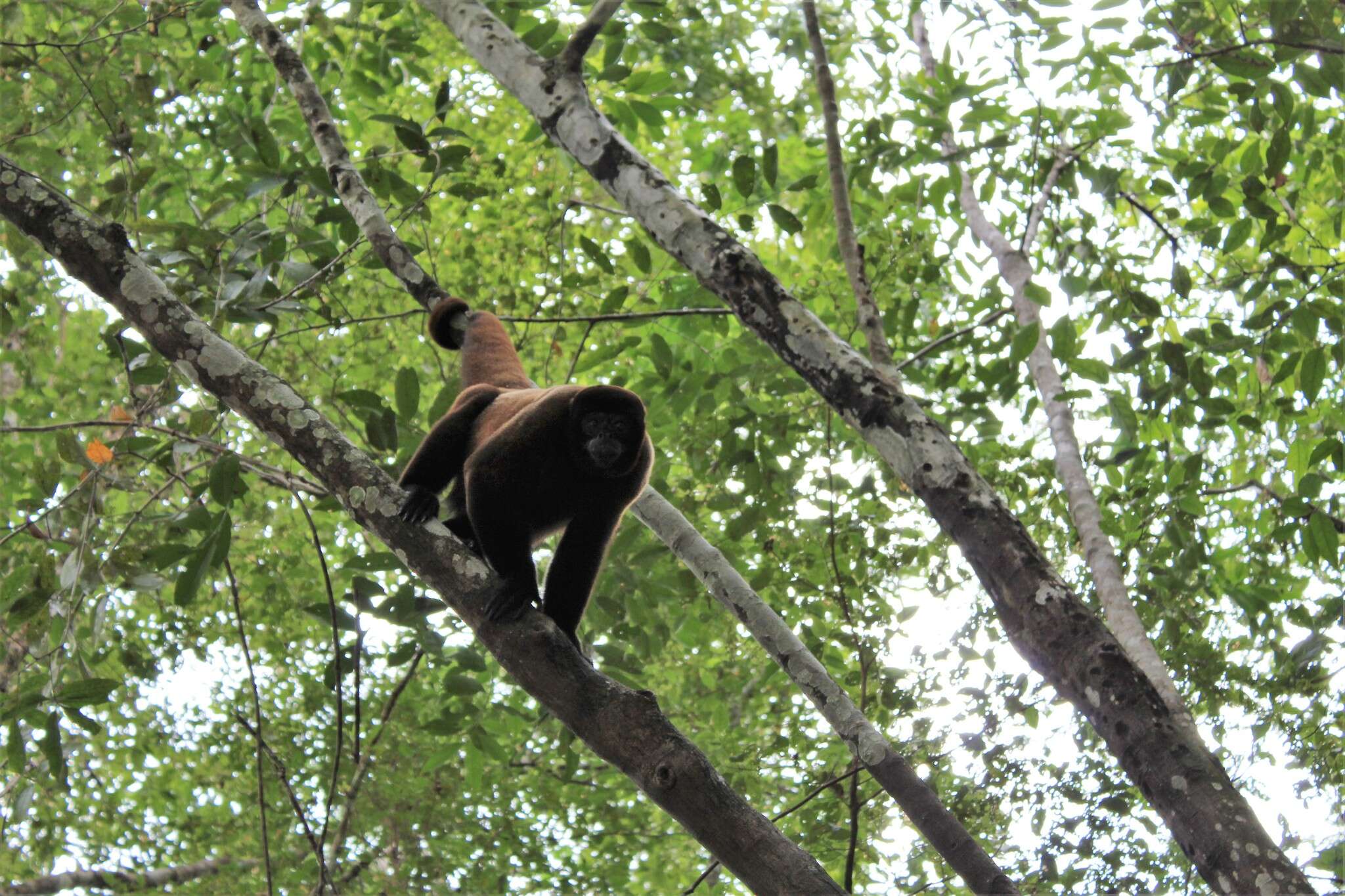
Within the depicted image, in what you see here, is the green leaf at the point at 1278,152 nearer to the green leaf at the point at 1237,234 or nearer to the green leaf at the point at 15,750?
the green leaf at the point at 1237,234

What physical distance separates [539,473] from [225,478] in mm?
1275

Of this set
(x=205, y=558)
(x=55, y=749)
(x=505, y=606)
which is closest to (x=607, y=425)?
(x=205, y=558)

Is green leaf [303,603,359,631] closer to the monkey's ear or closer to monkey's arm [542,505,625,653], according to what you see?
monkey's arm [542,505,625,653]

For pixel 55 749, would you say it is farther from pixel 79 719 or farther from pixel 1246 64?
pixel 1246 64

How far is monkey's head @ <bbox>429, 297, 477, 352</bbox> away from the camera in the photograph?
500 centimetres

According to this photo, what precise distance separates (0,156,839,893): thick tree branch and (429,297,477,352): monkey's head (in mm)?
1662

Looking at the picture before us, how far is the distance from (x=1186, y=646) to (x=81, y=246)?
4.68 m

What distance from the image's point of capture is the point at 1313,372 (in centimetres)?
419

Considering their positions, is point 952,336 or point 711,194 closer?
point 952,336

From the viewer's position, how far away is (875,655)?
170 inches

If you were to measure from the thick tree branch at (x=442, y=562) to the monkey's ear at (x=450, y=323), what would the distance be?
1.66 meters

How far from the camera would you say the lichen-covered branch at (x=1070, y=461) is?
3.88 metres

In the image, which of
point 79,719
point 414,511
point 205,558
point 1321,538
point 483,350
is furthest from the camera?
point 483,350

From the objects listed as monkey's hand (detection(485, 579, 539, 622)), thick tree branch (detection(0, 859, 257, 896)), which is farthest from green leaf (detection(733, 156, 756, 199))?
thick tree branch (detection(0, 859, 257, 896))
